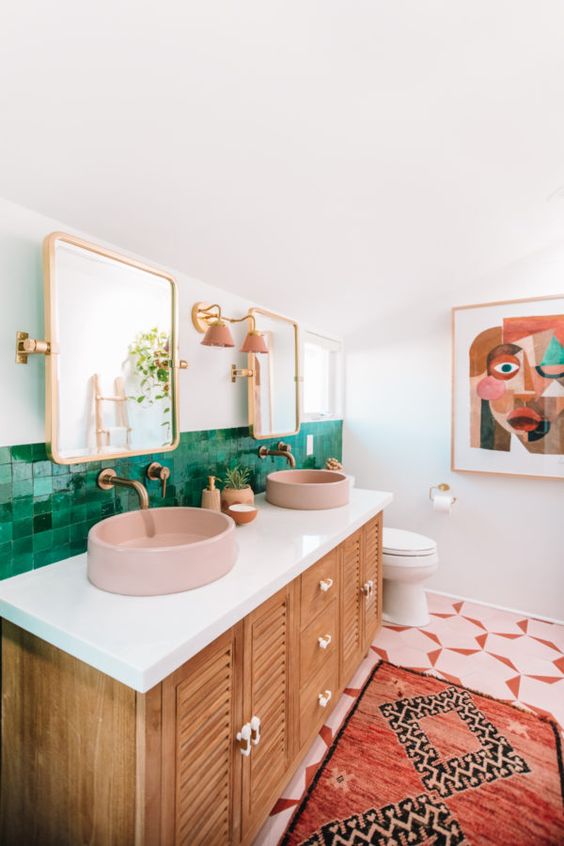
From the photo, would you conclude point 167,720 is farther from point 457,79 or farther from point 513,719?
point 457,79

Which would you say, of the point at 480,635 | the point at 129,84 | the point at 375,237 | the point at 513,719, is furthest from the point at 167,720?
the point at 480,635

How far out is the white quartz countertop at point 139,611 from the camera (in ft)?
2.74

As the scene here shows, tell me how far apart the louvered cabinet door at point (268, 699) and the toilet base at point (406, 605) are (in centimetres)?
128

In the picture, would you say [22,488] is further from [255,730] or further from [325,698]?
[325,698]

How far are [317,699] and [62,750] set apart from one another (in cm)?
90

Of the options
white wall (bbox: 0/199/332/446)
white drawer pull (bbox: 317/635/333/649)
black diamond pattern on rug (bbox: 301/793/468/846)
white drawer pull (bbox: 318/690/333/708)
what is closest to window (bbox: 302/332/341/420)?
white drawer pull (bbox: 317/635/333/649)

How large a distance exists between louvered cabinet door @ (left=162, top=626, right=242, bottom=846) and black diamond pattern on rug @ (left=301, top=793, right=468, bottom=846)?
1.18 ft

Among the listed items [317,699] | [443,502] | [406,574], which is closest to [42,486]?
[317,699]

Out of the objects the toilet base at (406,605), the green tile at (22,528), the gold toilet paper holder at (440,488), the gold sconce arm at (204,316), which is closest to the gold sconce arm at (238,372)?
the gold sconce arm at (204,316)

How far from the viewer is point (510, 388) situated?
8.43 ft

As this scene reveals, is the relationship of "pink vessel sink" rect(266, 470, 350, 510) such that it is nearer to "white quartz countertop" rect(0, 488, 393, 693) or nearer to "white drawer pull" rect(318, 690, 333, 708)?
"white quartz countertop" rect(0, 488, 393, 693)

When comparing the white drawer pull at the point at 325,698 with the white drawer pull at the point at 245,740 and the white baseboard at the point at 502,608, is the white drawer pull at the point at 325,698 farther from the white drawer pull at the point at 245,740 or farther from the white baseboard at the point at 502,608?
the white baseboard at the point at 502,608

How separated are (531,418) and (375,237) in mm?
1439

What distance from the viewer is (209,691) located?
1000 mm
